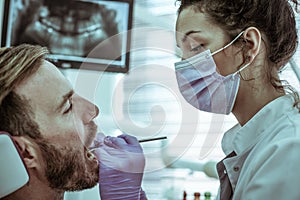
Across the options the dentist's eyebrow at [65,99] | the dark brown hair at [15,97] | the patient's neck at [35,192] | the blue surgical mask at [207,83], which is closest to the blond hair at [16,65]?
the dark brown hair at [15,97]

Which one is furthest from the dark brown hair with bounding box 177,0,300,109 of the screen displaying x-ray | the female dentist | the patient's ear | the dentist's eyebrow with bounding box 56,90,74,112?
the screen displaying x-ray

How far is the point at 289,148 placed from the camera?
3.26ft

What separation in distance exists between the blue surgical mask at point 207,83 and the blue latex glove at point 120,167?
0.88 ft

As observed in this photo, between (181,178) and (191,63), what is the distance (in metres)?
0.55

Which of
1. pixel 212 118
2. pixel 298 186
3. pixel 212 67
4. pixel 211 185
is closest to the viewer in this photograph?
pixel 298 186

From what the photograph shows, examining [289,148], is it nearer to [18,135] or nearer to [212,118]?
[212,118]

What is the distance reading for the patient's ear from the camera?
127 cm

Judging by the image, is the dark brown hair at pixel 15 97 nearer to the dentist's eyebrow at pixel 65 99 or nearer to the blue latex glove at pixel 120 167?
the dentist's eyebrow at pixel 65 99

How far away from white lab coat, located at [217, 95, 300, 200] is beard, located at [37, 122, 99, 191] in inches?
16.2

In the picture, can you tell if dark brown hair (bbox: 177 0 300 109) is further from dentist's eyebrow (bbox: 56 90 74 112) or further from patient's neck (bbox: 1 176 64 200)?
patient's neck (bbox: 1 176 64 200)

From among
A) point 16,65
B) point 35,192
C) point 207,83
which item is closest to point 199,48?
point 207,83

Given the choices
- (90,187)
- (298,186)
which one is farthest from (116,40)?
(298,186)

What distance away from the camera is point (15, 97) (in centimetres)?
127

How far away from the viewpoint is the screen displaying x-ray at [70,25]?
1928 mm
